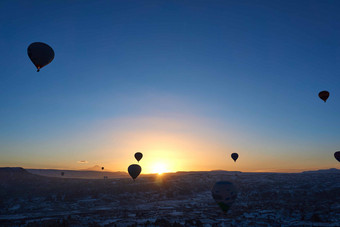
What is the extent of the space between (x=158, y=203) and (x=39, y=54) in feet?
98.2

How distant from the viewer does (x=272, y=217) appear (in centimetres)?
2602

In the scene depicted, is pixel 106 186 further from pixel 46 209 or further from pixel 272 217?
pixel 272 217

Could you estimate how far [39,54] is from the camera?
2648 cm

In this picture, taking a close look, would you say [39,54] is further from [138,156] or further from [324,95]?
[324,95]

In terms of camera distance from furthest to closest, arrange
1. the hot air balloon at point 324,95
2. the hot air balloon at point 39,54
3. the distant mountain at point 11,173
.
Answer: the distant mountain at point 11,173, the hot air balloon at point 324,95, the hot air balloon at point 39,54

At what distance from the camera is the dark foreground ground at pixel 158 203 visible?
25031 mm

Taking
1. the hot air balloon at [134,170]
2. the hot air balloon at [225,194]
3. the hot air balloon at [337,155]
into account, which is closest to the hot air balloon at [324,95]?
the hot air balloon at [337,155]

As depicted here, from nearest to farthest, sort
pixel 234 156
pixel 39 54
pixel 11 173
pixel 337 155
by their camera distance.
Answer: pixel 39 54
pixel 337 155
pixel 11 173
pixel 234 156

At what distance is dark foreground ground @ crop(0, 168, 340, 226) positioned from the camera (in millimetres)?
25031

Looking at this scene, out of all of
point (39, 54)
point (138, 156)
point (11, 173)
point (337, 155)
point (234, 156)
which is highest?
point (39, 54)

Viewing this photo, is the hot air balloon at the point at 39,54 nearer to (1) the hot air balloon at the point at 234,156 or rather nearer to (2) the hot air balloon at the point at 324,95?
(2) the hot air balloon at the point at 324,95

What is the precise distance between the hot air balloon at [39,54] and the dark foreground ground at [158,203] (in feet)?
62.7

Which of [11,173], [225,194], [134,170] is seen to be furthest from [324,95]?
[11,173]

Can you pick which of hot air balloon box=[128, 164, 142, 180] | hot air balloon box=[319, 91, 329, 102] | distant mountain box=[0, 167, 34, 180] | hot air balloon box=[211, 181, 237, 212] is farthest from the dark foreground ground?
hot air balloon box=[319, 91, 329, 102]
